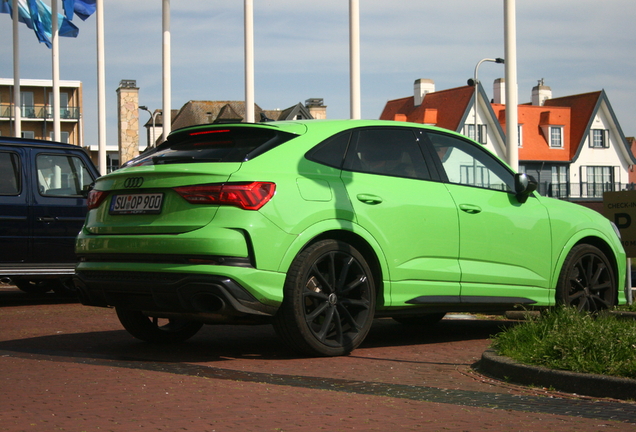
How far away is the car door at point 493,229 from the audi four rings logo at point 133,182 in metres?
2.49

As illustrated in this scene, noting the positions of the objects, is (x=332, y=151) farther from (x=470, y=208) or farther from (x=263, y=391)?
(x=263, y=391)

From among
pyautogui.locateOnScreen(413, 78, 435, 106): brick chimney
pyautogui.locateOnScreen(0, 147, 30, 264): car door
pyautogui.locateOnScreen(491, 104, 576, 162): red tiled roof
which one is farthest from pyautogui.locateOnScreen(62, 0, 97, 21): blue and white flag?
pyautogui.locateOnScreen(491, 104, 576, 162): red tiled roof

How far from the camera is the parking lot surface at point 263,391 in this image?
4.65m

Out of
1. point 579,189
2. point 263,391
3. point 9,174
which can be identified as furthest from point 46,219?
point 579,189

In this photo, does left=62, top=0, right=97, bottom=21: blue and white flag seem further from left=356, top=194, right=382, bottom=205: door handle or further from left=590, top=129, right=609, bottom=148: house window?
left=590, top=129, right=609, bottom=148: house window

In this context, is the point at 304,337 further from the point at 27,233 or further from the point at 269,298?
the point at 27,233

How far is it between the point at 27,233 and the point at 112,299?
542 centimetres

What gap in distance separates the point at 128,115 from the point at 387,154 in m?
80.2

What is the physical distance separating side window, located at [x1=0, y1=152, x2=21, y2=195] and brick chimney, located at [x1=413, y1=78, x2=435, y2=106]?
64564mm

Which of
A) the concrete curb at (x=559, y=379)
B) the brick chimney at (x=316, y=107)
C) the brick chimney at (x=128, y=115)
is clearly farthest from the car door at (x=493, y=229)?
the brick chimney at (x=316, y=107)

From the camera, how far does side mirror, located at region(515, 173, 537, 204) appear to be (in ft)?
26.8

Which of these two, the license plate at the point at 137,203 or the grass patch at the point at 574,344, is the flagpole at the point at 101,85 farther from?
the grass patch at the point at 574,344

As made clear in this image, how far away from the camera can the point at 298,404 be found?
5090mm

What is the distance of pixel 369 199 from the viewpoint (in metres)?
7.04
